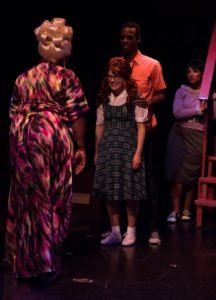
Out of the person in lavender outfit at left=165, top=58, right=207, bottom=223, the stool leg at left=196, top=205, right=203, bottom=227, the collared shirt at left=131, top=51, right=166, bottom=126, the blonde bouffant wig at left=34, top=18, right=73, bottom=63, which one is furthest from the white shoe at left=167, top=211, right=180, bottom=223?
the blonde bouffant wig at left=34, top=18, right=73, bottom=63

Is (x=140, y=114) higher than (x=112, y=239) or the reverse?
higher

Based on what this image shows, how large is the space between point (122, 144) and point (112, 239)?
2.25ft

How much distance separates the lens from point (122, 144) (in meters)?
3.68

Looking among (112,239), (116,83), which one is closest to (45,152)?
(116,83)

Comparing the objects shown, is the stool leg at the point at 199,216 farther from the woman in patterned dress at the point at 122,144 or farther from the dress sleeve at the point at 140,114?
the dress sleeve at the point at 140,114

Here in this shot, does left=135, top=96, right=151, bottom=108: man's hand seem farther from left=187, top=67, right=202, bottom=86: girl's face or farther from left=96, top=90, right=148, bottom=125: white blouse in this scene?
left=187, top=67, right=202, bottom=86: girl's face

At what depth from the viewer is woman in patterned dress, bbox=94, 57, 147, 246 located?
144 inches

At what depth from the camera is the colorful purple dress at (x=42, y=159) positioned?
111 inches

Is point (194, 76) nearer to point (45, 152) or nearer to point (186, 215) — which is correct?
point (186, 215)

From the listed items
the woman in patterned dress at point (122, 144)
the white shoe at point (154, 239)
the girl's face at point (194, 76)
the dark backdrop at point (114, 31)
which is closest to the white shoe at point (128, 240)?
the woman in patterned dress at point (122, 144)

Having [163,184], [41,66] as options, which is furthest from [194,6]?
[41,66]

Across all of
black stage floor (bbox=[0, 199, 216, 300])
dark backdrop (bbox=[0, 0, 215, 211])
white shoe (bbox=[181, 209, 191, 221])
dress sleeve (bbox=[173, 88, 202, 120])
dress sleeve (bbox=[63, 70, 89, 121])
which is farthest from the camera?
dark backdrop (bbox=[0, 0, 215, 211])

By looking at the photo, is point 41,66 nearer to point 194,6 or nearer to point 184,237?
point 184,237

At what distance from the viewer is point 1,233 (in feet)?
13.2
